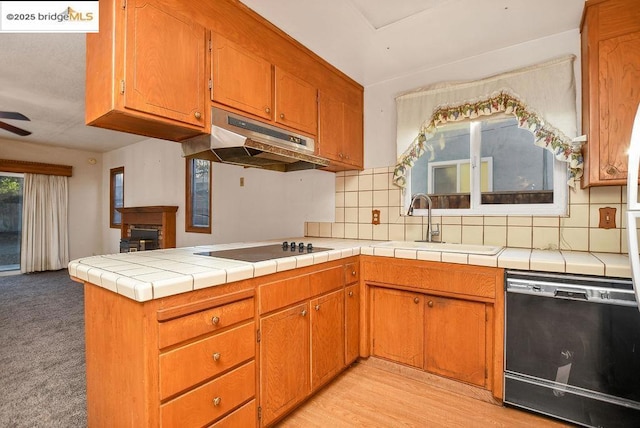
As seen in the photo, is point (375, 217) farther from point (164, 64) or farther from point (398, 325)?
point (164, 64)

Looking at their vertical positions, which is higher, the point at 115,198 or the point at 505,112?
the point at 505,112

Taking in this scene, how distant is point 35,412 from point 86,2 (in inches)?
83.8

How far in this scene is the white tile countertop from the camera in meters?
1.10

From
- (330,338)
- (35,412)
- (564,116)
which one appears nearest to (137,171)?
(35,412)

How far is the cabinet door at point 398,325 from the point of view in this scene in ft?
6.62

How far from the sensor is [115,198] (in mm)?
6582

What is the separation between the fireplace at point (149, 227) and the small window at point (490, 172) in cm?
389

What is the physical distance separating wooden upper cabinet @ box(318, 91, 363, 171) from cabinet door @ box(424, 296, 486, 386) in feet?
4.27

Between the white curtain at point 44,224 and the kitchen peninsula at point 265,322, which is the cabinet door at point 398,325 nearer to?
the kitchen peninsula at point 265,322

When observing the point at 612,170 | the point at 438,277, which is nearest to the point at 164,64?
the point at 438,277

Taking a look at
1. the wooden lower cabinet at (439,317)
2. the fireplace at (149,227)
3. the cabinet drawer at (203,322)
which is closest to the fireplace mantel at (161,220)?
the fireplace at (149,227)

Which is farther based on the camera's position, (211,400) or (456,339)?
(456,339)

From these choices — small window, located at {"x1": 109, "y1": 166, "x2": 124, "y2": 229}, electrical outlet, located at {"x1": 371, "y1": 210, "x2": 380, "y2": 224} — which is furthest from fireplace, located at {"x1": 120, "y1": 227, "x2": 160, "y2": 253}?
electrical outlet, located at {"x1": 371, "y1": 210, "x2": 380, "y2": 224}

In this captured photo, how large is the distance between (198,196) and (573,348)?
4.46 m
